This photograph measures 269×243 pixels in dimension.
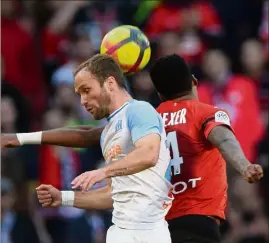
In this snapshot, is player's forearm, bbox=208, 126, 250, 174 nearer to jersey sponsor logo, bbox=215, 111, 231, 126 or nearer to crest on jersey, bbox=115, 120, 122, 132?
jersey sponsor logo, bbox=215, 111, 231, 126

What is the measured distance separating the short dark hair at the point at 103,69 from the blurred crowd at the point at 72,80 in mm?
5142

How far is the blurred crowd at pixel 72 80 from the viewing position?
13.1 metres

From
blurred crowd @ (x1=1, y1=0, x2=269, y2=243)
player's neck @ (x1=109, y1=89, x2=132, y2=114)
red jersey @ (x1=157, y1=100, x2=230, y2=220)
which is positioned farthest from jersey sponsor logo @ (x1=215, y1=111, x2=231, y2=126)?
blurred crowd @ (x1=1, y1=0, x2=269, y2=243)

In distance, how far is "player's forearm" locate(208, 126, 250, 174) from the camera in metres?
7.47

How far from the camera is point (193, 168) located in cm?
819

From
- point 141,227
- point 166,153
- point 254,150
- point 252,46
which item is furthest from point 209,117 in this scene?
point 252,46

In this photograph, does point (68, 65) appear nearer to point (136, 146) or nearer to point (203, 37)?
point (203, 37)

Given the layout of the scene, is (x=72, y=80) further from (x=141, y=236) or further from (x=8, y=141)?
(x=141, y=236)

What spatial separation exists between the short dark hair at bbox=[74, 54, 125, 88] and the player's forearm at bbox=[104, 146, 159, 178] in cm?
68

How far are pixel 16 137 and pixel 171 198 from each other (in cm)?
129

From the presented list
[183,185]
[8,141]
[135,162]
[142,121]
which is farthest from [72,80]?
[135,162]

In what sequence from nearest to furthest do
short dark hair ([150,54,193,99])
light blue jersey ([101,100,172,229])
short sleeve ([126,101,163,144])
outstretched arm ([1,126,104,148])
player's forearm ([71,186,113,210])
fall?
short sleeve ([126,101,163,144])
light blue jersey ([101,100,172,229])
player's forearm ([71,186,113,210])
short dark hair ([150,54,193,99])
outstretched arm ([1,126,104,148])

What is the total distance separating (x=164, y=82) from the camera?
8.41 m

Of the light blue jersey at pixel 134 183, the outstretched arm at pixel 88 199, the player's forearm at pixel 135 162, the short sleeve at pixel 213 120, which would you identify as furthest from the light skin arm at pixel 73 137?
A: the player's forearm at pixel 135 162
